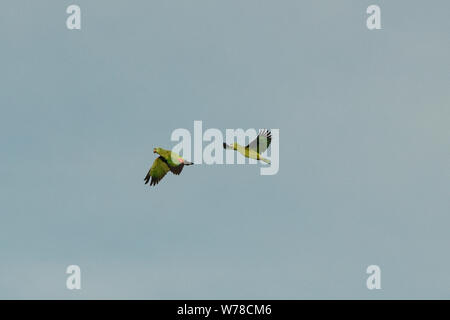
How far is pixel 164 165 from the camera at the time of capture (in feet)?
297

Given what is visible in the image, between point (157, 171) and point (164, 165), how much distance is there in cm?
87

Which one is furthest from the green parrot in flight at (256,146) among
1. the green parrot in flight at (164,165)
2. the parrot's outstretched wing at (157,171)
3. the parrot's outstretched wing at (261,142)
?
the parrot's outstretched wing at (157,171)

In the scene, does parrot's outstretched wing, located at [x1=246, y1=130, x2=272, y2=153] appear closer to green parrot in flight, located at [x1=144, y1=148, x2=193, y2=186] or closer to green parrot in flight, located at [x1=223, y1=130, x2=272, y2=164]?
green parrot in flight, located at [x1=223, y1=130, x2=272, y2=164]

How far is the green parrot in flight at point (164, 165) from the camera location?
3501 inches

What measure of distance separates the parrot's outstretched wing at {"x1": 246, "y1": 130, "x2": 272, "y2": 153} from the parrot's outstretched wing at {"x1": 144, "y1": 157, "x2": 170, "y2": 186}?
707cm

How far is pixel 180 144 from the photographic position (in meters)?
85.6

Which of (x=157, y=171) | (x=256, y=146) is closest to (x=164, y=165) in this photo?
(x=157, y=171)

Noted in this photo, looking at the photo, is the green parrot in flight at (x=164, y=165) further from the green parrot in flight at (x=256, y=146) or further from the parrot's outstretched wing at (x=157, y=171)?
the green parrot in flight at (x=256, y=146)

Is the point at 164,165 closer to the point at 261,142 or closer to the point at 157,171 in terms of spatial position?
the point at 157,171

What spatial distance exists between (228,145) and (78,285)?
15460 mm

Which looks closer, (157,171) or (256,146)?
(256,146)
